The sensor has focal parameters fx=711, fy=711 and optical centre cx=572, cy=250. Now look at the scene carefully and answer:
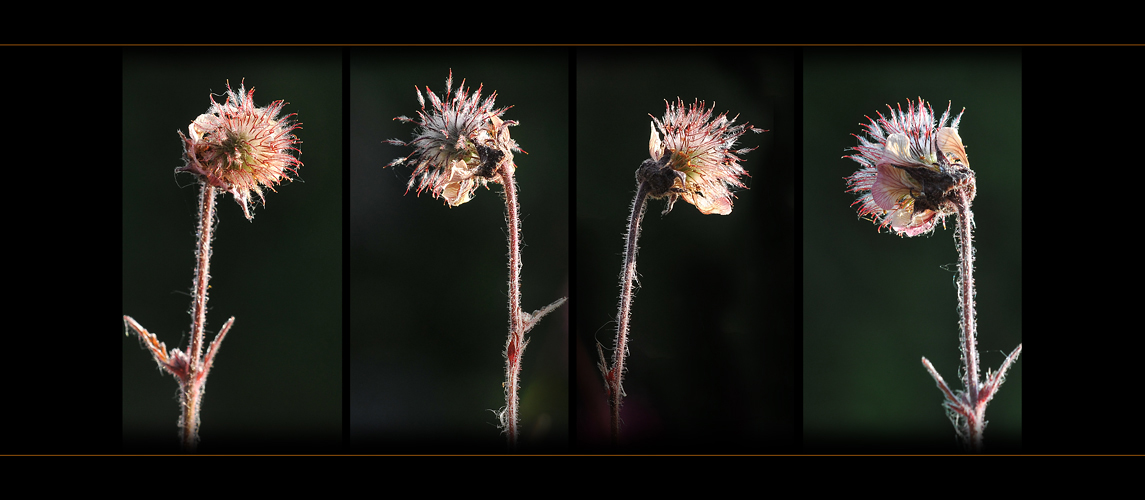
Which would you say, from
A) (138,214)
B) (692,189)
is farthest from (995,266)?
(138,214)

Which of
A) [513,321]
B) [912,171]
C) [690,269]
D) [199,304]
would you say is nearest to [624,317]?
[690,269]

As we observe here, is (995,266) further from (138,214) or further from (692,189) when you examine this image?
(138,214)

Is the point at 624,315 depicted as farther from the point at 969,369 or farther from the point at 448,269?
the point at 969,369

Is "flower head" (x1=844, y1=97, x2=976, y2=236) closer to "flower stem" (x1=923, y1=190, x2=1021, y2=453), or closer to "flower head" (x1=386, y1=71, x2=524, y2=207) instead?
"flower stem" (x1=923, y1=190, x2=1021, y2=453)

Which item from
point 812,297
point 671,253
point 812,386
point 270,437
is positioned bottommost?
point 270,437

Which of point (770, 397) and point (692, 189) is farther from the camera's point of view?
point (770, 397)

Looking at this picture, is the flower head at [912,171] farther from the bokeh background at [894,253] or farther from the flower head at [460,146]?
the flower head at [460,146]
